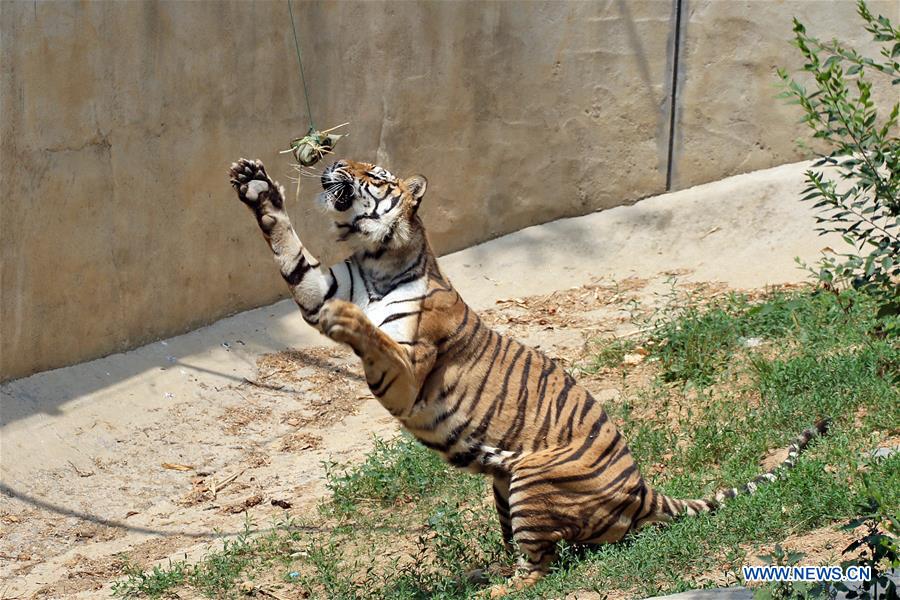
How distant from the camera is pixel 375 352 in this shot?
176 inches

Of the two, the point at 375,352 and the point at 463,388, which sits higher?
the point at 375,352

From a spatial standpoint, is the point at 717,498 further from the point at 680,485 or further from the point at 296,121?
the point at 296,121

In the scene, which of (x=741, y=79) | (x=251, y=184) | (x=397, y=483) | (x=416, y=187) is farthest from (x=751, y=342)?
(x=251, y=184)

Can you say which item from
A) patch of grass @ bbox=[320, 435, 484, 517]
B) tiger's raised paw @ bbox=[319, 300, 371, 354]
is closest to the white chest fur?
tiger's raised paw @ bbox=[319, 300, 371, 354]

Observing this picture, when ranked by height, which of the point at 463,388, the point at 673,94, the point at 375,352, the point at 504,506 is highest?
the point at 673,94

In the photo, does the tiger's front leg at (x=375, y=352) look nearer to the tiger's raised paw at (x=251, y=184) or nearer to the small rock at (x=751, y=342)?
the tiger's raised paw at (x=251, y=184)

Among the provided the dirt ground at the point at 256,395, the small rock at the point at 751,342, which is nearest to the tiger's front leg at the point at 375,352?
the dirt ground at the point at 256,395

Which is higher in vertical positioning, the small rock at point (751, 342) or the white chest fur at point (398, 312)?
the white chest fur at point (398, 312)

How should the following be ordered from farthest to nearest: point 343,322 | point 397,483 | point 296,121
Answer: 1. point 296,121
2. point 397,483
3. point 343,322

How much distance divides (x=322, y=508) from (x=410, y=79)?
398cm

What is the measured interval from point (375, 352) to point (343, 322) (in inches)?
8.9

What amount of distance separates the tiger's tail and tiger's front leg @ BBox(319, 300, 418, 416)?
120cm

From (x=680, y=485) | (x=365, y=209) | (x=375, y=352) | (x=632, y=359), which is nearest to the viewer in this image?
(x=375, y=352)

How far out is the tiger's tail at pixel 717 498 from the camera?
5.06 metres
